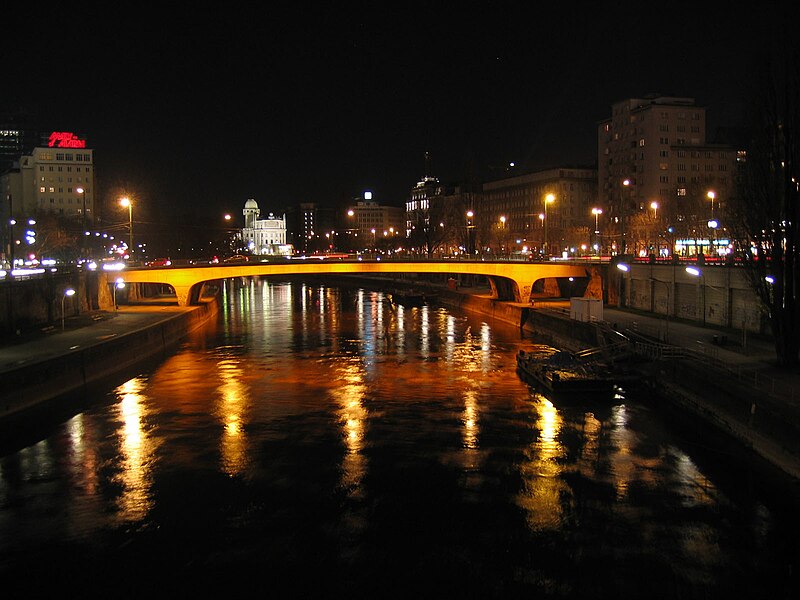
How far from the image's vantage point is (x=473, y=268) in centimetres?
6612

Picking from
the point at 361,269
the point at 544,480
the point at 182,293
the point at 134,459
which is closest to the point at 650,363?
the point at 544,480

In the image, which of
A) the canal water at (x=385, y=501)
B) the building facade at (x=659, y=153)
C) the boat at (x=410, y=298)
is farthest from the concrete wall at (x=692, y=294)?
the building facade at (x=659, y=153)

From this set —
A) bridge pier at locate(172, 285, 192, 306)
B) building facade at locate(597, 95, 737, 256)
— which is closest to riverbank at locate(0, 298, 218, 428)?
bridge pier at locate(172, 285, 192, 306)

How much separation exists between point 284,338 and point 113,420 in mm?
24850

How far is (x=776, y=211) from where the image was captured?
90.0 feet

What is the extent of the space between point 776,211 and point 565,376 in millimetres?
10687

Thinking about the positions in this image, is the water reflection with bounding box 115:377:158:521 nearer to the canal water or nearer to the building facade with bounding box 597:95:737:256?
the canal water

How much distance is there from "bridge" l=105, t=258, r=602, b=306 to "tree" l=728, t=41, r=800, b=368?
31494 millimetres

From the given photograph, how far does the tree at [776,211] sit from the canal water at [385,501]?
5.72 m

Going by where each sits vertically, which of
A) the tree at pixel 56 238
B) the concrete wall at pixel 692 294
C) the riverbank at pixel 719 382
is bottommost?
the riverbank at pixel 719 382

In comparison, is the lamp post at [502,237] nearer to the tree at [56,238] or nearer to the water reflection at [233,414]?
the tree at [56,238]

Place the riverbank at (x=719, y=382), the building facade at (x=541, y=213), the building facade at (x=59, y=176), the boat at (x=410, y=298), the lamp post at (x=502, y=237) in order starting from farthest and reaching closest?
the building facade at (x=59, y=176)
the lamp post at (x=502, y=237)
the building facade at (x=541, y=213)
the boat at (x=410, y=298)
the riverbank at (x=719, y=382)

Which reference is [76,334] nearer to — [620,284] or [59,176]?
[620,284]

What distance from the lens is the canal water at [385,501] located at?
14945 mm
